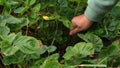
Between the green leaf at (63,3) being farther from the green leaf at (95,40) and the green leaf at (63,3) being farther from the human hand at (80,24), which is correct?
the green leaf at (95,40)

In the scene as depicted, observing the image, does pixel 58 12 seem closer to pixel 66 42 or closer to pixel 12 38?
pixel 66 42

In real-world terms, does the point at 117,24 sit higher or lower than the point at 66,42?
higher

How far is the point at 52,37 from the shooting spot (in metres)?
1.49

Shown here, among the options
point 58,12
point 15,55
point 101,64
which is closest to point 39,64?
point 15,55

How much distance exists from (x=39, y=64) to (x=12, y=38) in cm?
15

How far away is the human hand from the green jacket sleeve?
0.02 metres

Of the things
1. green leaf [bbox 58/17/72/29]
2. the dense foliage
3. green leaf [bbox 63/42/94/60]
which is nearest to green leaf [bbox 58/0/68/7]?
the dense foliage

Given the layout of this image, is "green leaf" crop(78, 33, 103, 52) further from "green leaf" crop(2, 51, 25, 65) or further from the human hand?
"green leaf" crop(2, 51, 25, 65)

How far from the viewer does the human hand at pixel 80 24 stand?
151cm

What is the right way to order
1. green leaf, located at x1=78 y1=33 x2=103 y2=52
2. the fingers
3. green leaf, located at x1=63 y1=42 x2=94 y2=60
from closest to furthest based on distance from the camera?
green leaf, located at x1=63 y1=42 x2=94 y2=60
green leaf, located at x1=78 y1=33 x2=103 y2=52
the fingers

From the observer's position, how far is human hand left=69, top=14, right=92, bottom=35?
1.51m

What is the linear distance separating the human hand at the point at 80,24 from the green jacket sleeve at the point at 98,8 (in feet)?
0.07

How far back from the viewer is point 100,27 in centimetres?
153

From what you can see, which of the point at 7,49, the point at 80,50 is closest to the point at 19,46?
the point at 7,49
